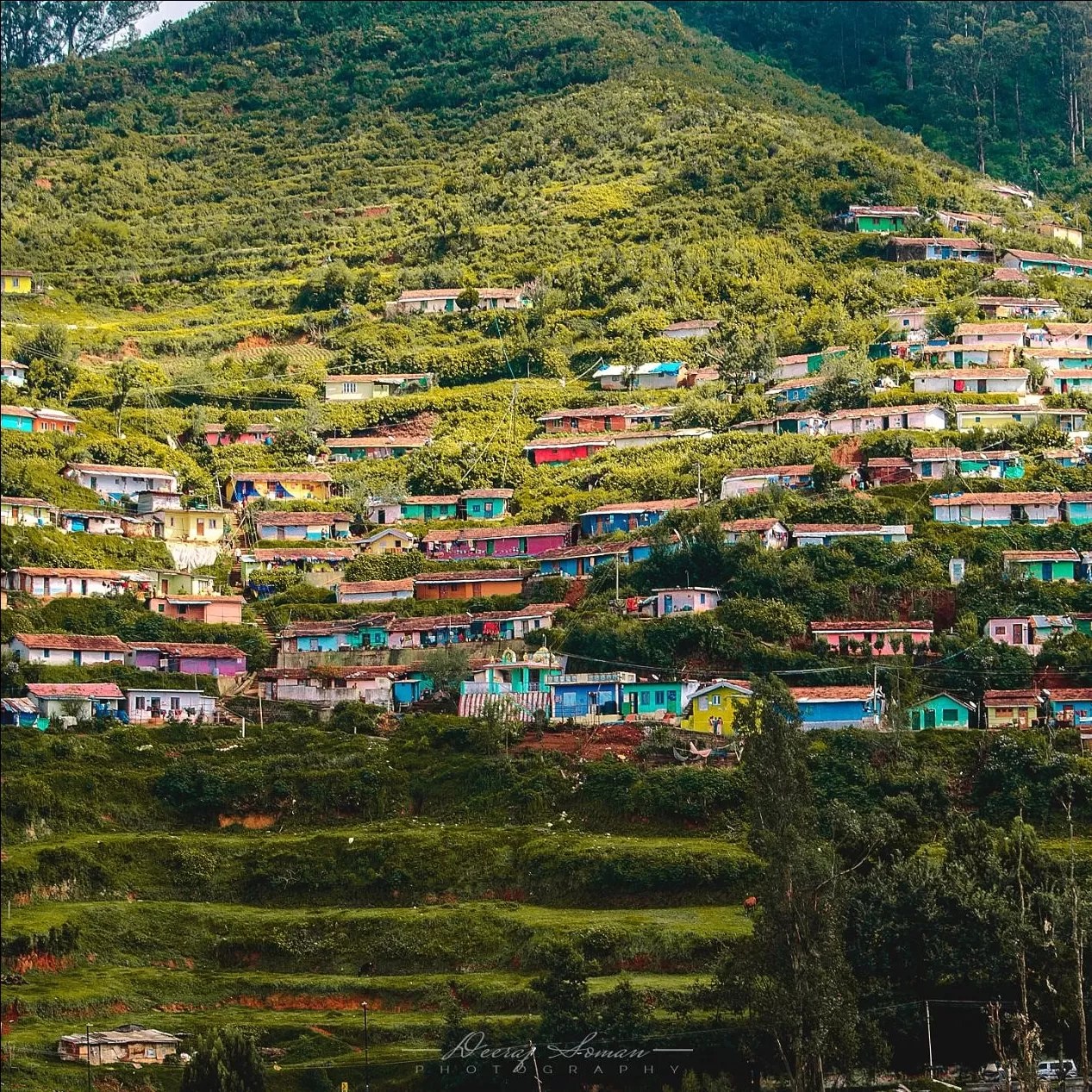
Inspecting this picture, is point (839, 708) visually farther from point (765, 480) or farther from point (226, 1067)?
point (226, 1067)

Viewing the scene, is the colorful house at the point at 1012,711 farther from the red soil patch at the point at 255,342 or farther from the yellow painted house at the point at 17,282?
the yellow painted house at the point at 17,282

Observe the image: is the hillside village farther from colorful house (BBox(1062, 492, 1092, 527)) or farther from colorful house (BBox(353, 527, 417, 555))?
colorful house (BBox(1062, 492, 1092, 527))

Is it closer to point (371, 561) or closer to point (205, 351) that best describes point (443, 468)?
point (371, 561)

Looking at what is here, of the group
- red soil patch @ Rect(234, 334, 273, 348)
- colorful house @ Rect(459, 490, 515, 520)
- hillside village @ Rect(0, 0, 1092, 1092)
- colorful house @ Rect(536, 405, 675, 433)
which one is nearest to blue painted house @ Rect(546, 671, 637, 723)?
hillside village @ Rect(0, 0, 1092, 1092)

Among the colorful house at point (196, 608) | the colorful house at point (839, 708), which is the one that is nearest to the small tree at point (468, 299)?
the colorful house at point (196, 608)

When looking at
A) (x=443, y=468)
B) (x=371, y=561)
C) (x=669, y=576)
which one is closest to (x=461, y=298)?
(x=443, y=468)

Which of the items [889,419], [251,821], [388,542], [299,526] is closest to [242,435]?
[299,526]
